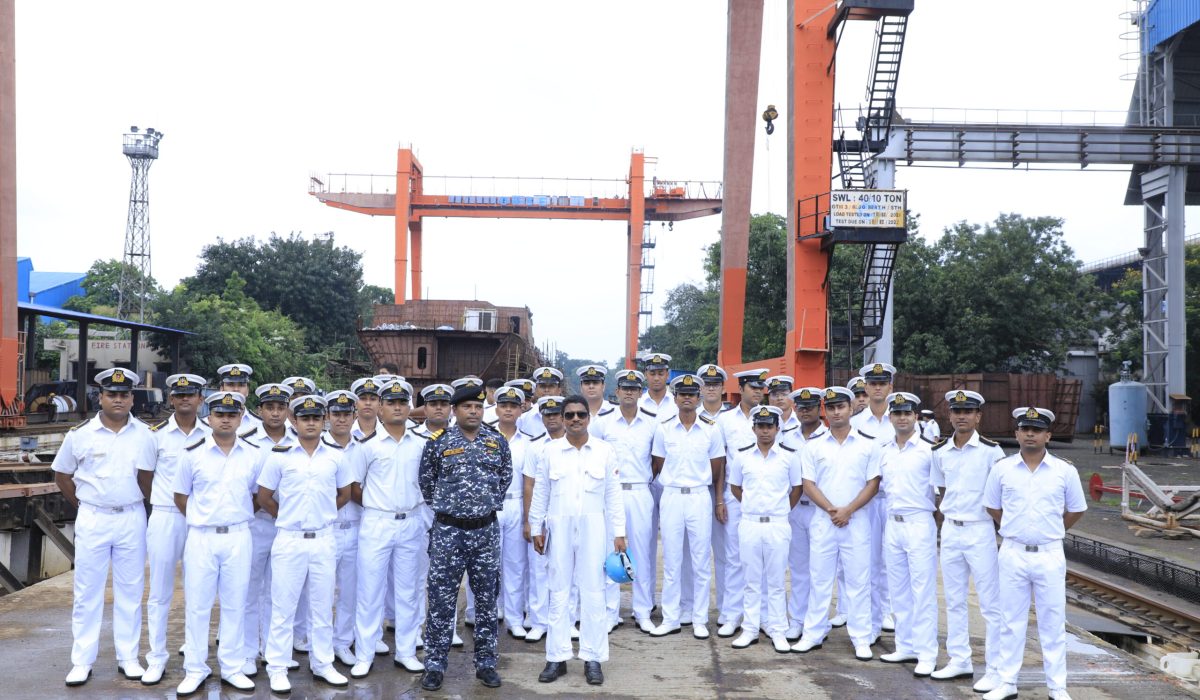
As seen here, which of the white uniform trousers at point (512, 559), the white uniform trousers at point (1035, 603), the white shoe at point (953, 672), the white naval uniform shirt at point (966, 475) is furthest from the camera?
the white uniform trousers at point (512, 559)

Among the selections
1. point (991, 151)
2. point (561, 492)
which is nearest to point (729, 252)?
point (991, 151)

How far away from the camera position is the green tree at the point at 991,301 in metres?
32.2

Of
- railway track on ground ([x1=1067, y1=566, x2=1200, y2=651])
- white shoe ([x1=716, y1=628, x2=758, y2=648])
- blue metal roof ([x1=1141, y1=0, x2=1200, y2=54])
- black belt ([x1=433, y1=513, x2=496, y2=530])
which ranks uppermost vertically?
blue metal roof ([x1=1141, y1=0, x2=1200, y2=54])

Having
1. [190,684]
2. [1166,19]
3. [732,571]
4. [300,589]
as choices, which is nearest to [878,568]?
[732,571]

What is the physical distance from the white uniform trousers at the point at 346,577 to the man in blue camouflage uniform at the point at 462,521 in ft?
2.54

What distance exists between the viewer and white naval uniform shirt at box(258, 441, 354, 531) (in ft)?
17.8

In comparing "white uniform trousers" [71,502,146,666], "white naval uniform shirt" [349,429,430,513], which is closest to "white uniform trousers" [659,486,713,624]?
"white naval uniform shirt" [349,429,430,513]

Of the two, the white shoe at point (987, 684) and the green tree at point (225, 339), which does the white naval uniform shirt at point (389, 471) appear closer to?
the white shoe at point (987, 684)

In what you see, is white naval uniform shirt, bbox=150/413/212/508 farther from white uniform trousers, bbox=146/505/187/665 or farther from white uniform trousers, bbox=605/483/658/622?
white uniform trousers, bbox=605/483/658/622

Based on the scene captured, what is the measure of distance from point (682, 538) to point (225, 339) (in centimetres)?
2654

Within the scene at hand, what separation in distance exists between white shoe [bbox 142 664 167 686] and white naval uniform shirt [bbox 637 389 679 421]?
12.4 feet

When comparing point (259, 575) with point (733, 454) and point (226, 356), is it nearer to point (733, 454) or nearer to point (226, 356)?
point (733, 454)

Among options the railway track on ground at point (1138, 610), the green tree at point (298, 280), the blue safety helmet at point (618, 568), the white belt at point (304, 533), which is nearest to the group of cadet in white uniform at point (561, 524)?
the white belt at point (304, 533)

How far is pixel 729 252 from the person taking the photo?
819 inches
